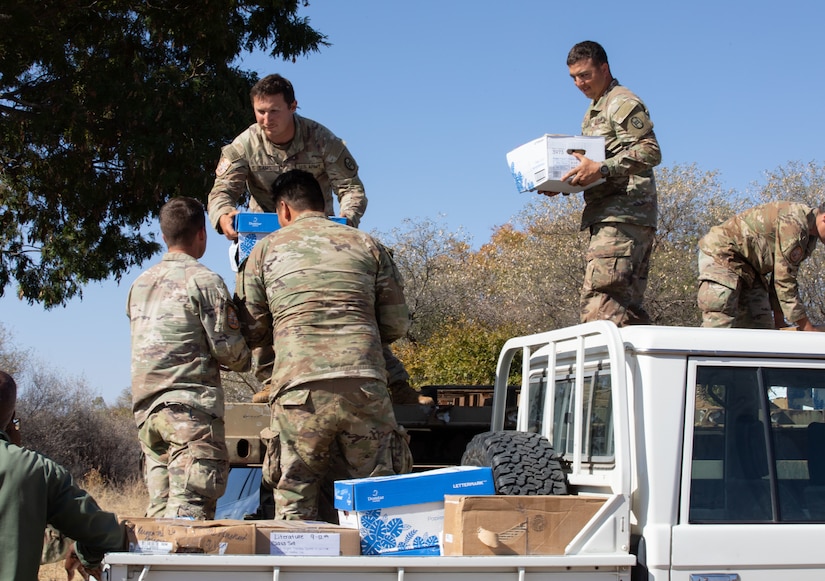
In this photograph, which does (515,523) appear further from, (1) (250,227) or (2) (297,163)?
(2) (297,163)

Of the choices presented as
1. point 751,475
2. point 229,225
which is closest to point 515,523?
point 751,475

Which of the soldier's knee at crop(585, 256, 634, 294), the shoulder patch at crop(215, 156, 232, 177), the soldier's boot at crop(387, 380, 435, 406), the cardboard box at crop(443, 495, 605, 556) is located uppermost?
the shoulder patch at crop(215, 156, 232, 177)

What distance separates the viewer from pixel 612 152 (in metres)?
6.22

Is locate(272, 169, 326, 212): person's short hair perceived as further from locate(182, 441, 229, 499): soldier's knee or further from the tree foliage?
the tree foliage

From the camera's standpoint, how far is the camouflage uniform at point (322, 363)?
4.20 metres

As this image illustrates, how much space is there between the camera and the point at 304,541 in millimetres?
3420

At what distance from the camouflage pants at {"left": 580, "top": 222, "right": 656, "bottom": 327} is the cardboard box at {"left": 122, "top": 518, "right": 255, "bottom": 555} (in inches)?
122

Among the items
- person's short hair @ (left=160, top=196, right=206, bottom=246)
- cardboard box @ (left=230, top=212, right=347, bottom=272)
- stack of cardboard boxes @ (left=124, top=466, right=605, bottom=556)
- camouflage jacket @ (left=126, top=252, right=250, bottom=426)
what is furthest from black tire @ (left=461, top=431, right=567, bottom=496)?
cardboard box @ (left=230, top=212, right=347, bottom=272)

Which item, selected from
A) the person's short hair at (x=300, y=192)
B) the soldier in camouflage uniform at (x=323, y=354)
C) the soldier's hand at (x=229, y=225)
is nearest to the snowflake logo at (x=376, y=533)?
the soldier in camouflage uniform at (x=323, y=354)

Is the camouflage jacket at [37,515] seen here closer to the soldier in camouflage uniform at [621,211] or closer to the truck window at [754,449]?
the truck window at [754,449]

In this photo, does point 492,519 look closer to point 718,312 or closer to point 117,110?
point 718,312

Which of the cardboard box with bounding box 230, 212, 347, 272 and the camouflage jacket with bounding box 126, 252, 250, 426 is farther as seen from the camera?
the cardboard box with bounding box 230, 212, 347, 272

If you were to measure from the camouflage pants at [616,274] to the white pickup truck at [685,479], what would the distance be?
2095mm

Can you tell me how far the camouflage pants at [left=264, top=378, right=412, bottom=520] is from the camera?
4188mm
